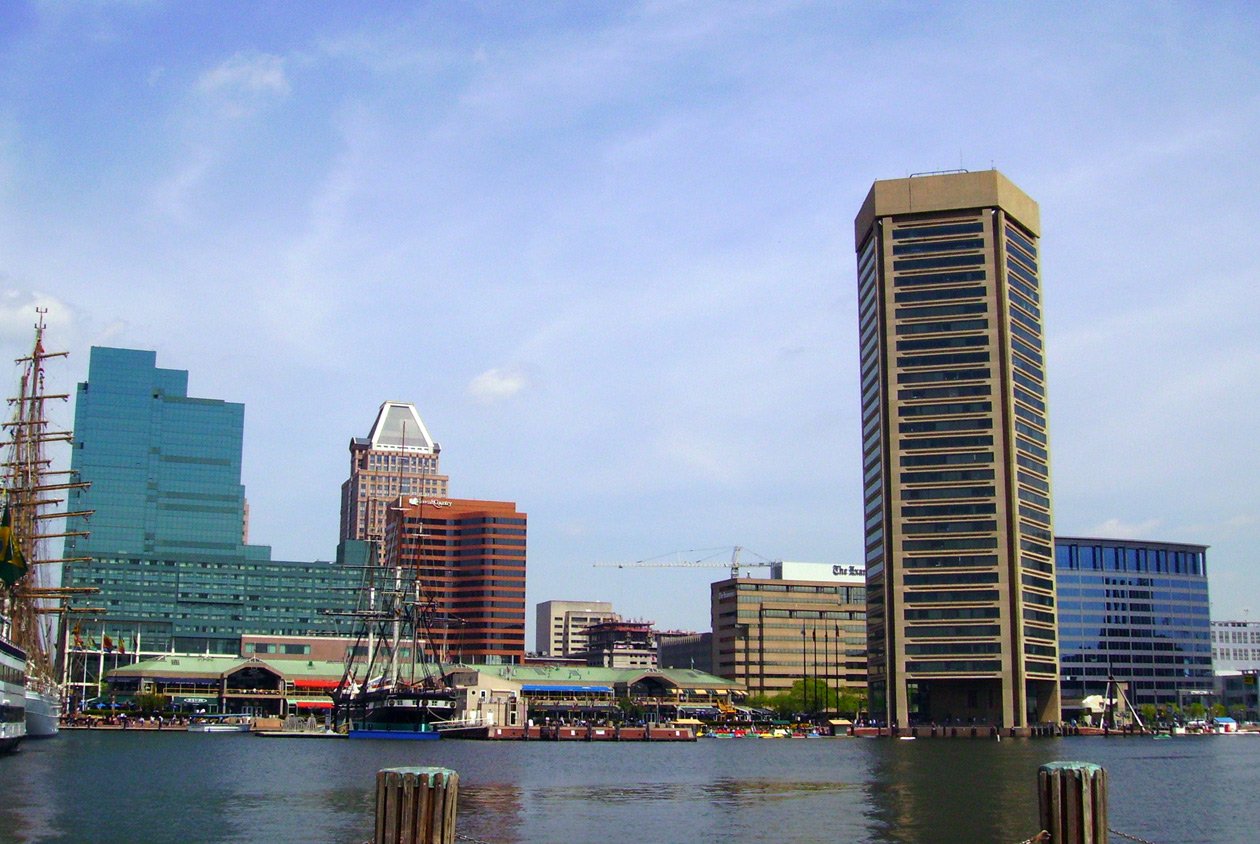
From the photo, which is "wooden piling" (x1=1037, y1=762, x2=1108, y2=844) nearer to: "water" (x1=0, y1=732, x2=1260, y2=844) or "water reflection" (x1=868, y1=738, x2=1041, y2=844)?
"water reflection" (x1=868, y1=738, x2=1041, y2=844)

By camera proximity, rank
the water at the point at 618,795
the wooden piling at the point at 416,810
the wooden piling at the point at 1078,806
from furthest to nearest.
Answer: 1. the water at the point at 618,795
2. the wooden piling at the point at 1078,806
3. the wooden piling at the point at 416,810

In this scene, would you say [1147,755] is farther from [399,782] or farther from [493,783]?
[399,782]

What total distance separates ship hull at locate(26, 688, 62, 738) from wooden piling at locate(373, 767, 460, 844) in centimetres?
14189

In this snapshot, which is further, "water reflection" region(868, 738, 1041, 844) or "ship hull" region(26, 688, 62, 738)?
"ship hull" region(26, 688, 62, 738)

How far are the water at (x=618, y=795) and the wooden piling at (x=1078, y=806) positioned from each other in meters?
31.8

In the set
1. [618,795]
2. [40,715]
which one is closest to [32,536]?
[40,715]

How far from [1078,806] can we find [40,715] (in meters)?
160

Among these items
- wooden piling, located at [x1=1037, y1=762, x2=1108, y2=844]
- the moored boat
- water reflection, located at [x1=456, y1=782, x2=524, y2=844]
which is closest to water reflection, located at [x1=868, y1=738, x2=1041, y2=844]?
water reflection, located at [x1=456, y1=782, x2=524, y2=844]

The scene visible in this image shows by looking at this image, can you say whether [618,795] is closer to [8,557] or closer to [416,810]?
[416,810]

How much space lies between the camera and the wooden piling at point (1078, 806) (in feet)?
108

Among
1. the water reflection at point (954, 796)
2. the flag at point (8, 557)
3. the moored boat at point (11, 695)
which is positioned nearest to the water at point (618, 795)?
the water reflection at point (954, 796)

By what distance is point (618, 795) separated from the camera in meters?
90.8

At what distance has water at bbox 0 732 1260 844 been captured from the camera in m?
67.6

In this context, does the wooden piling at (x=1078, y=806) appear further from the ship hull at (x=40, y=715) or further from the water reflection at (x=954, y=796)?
the ship hull at (x=40, y=715)
